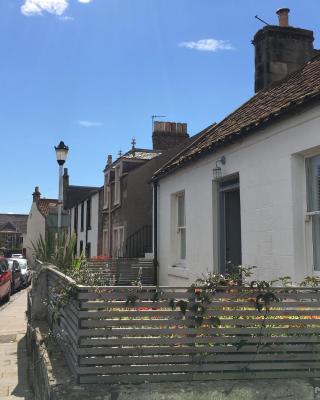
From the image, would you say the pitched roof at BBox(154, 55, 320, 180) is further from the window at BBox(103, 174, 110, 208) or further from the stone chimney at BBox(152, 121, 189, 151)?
the window at BBox(103, 174, 110, 208)

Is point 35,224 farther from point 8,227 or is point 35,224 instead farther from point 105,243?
point 8,227

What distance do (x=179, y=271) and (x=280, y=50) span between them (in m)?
6.11

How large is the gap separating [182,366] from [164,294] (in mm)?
624

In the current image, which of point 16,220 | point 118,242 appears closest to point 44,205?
point 118,242

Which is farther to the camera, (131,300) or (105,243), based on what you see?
(105,243)

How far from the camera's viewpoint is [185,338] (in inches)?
173

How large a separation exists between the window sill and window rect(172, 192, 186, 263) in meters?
0.20

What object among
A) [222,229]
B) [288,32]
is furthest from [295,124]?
[288,32]

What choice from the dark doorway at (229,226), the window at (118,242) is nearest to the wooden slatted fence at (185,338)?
the dark doorway at (229,226)

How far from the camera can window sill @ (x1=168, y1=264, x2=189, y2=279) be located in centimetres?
1172

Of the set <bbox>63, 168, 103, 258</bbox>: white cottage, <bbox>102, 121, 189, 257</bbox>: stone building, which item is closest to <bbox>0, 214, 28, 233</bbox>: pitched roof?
<bbox>63, 168, 103, 258</bbox>: white cottage

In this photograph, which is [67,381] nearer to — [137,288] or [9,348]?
[137,288]

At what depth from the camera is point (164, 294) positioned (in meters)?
4.48

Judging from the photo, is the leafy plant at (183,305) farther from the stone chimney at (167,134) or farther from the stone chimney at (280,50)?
the stone chimney at (167,134)
